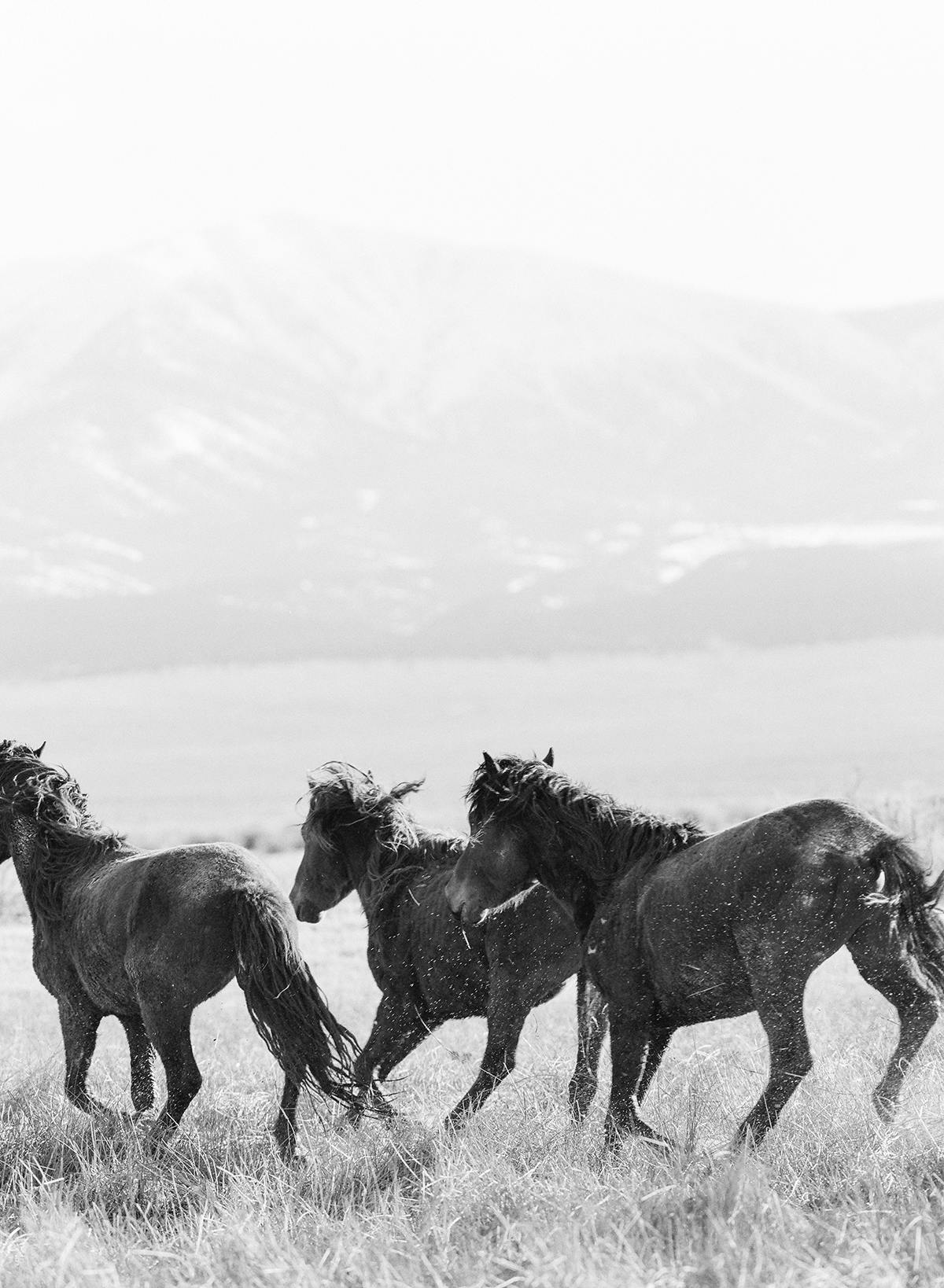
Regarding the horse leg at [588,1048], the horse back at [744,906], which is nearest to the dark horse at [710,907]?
the horse back at [744,906]

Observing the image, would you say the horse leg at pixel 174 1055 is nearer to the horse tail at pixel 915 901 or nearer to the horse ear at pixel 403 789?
the horse ear at pixel 403 789

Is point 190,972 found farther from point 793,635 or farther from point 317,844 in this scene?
point 793,635

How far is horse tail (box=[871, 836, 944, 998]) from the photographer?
20.5 feet

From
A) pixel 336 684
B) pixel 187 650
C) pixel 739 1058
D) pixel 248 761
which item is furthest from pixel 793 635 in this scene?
pixel 739 1058

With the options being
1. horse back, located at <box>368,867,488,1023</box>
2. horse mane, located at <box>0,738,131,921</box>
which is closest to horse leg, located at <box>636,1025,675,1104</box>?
horse back, located at <box>368,867,488,1023</box>

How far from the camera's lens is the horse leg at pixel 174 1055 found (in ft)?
22.9

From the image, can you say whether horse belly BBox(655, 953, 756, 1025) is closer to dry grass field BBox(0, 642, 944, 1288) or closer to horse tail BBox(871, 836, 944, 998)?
dry grass field BBox(0, 642, 944, 1288)

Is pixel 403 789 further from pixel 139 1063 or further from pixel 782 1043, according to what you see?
pixel 782 1043

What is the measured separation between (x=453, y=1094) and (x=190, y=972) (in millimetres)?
1770

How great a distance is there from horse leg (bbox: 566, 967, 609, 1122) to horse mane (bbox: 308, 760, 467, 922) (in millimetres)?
1041

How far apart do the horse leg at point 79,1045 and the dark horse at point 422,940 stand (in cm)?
126

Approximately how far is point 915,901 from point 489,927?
2.13 meters

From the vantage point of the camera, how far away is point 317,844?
8.45 meters

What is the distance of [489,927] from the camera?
760 centimetres
